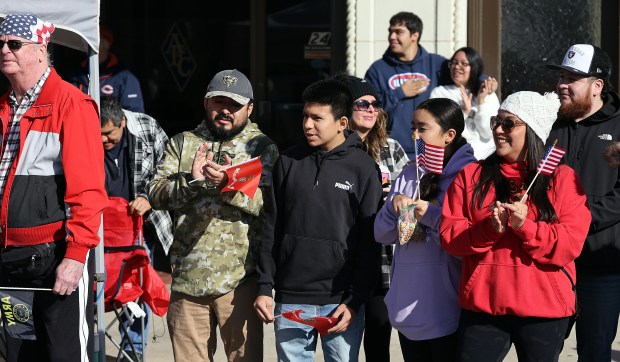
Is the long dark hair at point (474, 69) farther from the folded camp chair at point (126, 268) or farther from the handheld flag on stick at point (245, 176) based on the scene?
the handheld flag on stick at point (245, 176)

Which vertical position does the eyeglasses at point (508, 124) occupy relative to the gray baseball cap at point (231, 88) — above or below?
below

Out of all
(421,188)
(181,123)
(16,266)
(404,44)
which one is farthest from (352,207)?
(181,123)

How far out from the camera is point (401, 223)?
15.8 feet

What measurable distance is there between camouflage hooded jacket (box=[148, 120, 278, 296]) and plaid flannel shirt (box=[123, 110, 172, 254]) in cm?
103

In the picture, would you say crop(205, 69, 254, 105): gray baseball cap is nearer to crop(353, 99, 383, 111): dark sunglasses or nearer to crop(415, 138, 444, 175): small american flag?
crop(353, 99, 383, 111): dark sunglasses

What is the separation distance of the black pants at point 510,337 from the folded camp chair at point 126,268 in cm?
226

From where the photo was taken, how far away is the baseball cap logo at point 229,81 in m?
5.43

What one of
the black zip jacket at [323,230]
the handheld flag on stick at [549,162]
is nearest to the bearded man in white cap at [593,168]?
the handheld flag on stick at [549,162]

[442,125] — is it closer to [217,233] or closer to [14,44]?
[217,233]

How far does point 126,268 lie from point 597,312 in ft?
8.66

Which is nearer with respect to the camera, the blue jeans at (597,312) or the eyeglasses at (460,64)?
the blue jeans at (597,312)

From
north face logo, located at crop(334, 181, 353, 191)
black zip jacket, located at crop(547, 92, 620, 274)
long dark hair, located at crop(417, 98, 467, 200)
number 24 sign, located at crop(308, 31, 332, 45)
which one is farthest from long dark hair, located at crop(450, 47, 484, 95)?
north face logo, located at crop(334, 181, 353, 191)

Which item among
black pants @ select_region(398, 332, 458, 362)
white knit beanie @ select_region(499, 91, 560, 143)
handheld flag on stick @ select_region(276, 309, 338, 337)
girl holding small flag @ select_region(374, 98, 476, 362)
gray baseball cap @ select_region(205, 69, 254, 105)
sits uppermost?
gray baseball cap @ select_region(205, 69, 254, 105)

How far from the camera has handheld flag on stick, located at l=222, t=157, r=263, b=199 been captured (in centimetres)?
512
